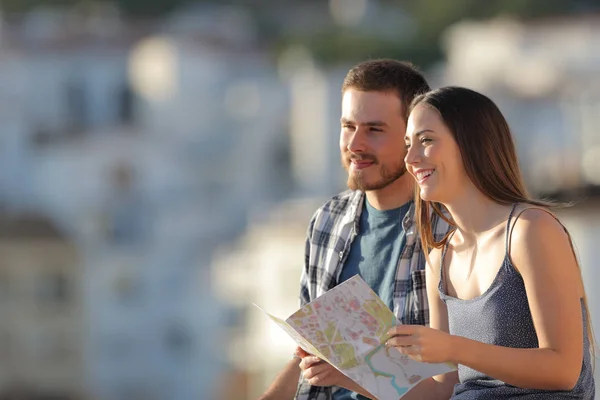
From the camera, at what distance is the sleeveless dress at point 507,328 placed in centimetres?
245

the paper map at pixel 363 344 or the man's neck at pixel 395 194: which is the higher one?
the man's neck at pixel 395 194

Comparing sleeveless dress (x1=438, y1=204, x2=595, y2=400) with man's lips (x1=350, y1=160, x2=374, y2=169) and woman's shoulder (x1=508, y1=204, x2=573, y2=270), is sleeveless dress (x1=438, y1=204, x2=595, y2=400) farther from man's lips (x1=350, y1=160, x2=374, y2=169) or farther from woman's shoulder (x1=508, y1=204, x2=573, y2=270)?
man's lips (x1=350, y1=160, x2=374, y2=169)

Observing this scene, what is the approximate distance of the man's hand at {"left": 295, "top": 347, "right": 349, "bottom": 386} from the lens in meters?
2.75

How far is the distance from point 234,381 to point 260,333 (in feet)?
11.2

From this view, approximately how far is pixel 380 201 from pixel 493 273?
2.45 feet

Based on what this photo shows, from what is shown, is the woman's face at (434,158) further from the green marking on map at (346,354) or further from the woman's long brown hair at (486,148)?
the green marking on map at (346,354)

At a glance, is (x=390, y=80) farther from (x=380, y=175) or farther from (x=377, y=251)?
(x=377, y=251)

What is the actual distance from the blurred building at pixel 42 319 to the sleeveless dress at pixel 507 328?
32789 mm

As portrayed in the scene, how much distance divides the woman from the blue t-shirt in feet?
1.52

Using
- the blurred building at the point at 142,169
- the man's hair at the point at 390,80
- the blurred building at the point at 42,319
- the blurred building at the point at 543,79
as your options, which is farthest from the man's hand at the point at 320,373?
the blurred building at the point at 42,319

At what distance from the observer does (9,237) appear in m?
35.5

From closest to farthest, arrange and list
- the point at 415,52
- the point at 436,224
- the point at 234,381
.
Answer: the point at 436,224 < the point at 234,381 < the point at 415,52

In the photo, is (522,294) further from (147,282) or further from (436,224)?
(147,282)

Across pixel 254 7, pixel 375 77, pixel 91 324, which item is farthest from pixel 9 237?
pixel 375 77
